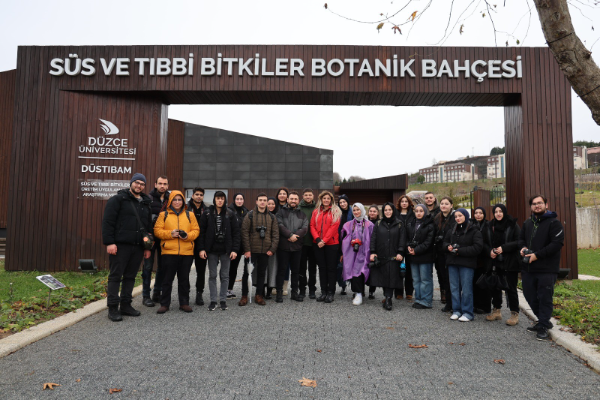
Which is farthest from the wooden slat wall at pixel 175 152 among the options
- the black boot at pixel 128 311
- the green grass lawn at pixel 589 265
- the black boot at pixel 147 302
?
the green grass lawn at pixel 589 265

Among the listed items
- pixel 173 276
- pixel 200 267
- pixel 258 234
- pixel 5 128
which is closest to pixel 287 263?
pixel 258 234

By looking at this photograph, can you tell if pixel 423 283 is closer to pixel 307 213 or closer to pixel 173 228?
pixel 307 213

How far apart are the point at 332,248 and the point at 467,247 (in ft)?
6.94

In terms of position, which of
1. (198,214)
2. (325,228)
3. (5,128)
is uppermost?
(5,128)

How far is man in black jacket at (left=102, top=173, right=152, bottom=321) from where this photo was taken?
5.46 meters

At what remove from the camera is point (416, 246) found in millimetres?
6453

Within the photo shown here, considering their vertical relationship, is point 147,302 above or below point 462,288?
below

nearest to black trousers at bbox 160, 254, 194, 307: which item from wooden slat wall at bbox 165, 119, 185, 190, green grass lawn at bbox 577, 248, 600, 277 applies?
green grass lawn at bbox 577, 248, 600, 277

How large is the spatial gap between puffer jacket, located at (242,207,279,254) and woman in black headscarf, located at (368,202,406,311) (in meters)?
1.60

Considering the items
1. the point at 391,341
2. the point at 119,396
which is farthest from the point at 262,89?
the point at 119,396

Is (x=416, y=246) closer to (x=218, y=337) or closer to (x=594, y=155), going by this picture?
(x=218, y=337)

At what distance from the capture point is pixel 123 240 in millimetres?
5516

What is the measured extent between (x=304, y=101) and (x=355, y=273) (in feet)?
17.7

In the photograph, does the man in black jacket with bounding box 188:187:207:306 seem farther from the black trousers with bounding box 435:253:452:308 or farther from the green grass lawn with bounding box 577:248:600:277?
the green grass lawn with bounding box 577:248:600:277
